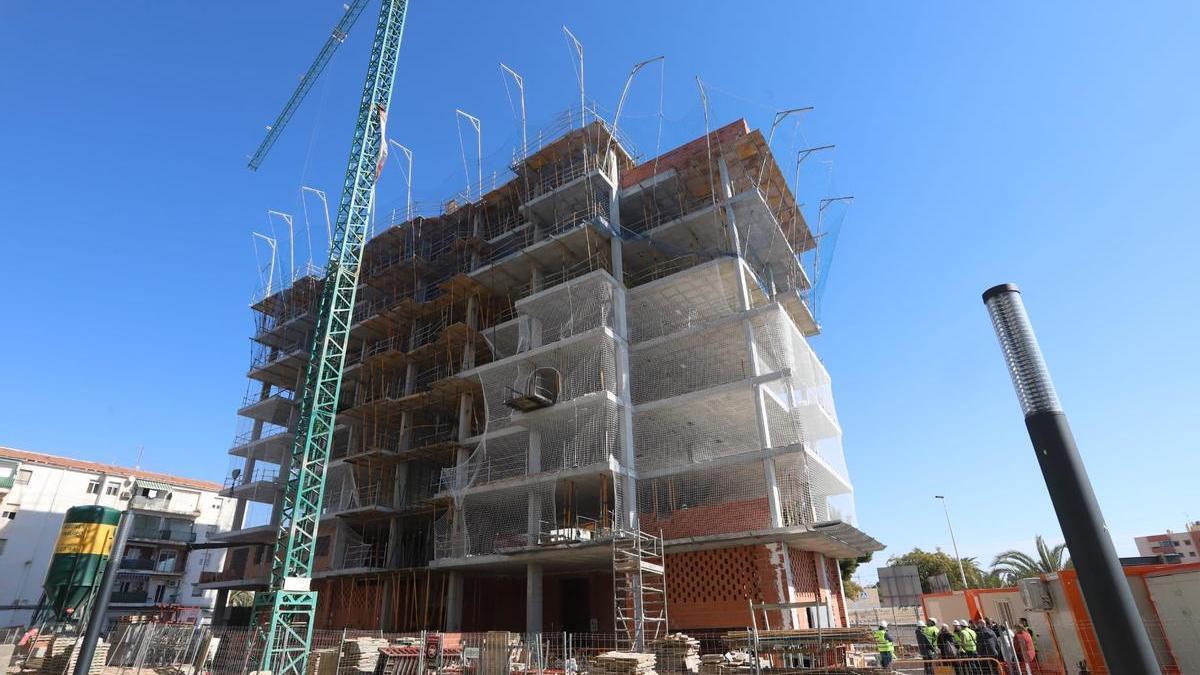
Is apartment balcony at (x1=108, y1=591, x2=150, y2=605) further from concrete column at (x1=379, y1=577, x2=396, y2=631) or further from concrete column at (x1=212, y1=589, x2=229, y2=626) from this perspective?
concrete column at (x1=379, y1=577, x2=396, y2=631)

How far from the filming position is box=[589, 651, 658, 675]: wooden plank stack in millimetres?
13975

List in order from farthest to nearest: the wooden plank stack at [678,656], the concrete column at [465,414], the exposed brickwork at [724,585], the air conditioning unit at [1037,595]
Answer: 1. the concrete column at [465,414]
2. the exposed brickwork at [724,585]
3. the wooden plank stack at [678,656]
4. the air conditioning unit at [1037,595]

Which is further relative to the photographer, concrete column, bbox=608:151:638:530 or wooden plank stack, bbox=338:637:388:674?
concrete column, bbox=608:151:638:530

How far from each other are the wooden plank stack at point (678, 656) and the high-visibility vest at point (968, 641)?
6.18 meters

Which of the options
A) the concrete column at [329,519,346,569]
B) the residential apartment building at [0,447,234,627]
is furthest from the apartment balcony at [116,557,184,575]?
the concrete column at [329,519,346,569]

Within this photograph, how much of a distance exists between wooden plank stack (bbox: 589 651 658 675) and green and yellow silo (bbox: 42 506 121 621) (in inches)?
1266

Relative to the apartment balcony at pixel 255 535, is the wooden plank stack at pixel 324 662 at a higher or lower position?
lower

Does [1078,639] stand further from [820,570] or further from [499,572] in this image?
[499,572]

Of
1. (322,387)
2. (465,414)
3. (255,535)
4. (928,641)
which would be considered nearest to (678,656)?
(928,641)

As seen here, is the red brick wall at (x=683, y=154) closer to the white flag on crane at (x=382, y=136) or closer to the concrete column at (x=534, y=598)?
the white flag on crane at (x=382, y=136)

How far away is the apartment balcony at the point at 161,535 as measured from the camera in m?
50.5

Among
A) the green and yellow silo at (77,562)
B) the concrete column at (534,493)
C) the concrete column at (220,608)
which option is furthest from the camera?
the concrete column at (220,608)

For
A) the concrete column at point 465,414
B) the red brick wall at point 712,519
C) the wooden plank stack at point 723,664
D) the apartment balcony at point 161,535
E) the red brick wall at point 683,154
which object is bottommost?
the wooden plank stack at point 723,664

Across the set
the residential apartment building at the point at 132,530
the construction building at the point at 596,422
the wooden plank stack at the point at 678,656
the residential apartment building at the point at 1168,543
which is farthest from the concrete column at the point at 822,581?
the residential apartment building at the point at 1168,543
